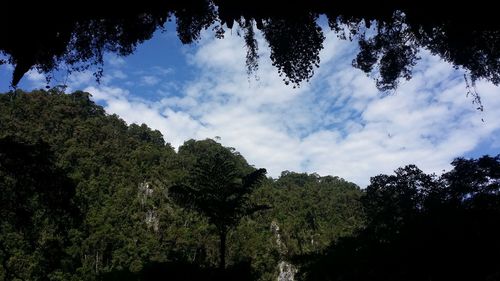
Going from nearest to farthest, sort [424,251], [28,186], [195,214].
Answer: [424,251]
[28,186]
[195,214]

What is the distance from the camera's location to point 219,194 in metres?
16.3

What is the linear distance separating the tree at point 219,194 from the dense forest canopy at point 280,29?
643 centimetres

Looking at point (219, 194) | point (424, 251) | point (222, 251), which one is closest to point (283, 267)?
point (219, 194)

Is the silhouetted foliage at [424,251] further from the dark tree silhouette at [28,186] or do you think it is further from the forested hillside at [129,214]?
the forested hillside at [129,214]

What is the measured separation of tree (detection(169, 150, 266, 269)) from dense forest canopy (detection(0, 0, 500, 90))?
6427 mm

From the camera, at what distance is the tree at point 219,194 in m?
15.4

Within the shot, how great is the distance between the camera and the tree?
15.4 m

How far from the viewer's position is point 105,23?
9234 mm

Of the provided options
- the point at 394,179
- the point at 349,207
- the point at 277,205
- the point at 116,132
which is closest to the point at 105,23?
the point at 394,179

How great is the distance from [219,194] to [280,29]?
26.7 ft

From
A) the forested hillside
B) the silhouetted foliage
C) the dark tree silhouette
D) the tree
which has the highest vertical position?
the forested hillside

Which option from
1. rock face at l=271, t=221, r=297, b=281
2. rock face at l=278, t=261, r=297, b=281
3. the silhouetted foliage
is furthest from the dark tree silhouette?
rock face at l=278, t=261, r=297, b=281

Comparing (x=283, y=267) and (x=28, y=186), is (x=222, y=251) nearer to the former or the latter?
(x=28, y=186)

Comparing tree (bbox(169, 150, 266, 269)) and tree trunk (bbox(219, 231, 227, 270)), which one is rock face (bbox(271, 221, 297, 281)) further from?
tree trunk (bbox(219, 231, 227, 270))
